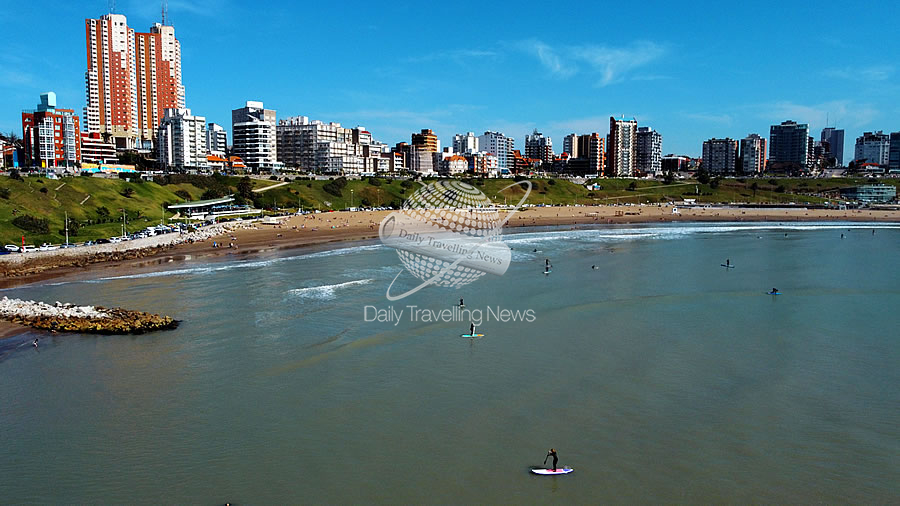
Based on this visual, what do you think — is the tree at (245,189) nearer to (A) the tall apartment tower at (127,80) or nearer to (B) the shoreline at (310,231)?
(B) the shoreline at (310,231)

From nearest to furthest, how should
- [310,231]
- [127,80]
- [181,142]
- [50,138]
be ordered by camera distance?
1. [310,231]
2. [50,138]
3. [181,142]
4. [127,80]

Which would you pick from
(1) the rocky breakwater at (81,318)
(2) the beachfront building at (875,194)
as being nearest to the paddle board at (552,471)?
(1) the rocky breakwater at (81,318)

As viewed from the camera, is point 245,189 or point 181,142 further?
point 181,142

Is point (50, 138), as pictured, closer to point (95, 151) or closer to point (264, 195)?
point (95, 151)

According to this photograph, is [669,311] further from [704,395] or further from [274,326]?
[274,326]

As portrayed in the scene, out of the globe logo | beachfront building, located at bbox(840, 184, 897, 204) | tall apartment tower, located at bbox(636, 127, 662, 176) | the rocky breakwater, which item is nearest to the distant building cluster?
tall apartment tower, located at bbox(636, 127, 662, 176)

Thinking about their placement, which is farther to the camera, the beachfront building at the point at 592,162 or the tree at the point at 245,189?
the beachfront building at the point at 592,162

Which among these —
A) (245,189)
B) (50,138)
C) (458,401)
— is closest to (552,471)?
(458,401)
